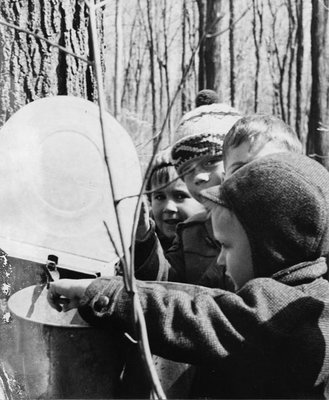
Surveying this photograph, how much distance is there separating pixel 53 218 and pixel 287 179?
614mm

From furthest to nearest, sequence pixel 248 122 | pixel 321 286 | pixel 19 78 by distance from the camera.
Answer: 1. pixel 248 122
2. pixel 19 78
3. pixel 321 286

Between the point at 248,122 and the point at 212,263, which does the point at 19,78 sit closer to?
the point at 248,122

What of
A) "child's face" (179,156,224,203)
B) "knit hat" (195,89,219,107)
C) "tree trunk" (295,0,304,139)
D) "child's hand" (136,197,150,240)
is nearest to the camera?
"child's hand" (136,197,150,240)

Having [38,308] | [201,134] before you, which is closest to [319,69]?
[201,134]

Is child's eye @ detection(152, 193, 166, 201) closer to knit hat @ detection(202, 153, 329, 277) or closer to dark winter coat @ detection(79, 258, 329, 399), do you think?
knit hat @ detection(202, 153, 329, 277)

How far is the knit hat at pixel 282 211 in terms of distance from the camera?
1.62 meters

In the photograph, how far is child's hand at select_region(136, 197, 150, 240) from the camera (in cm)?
202

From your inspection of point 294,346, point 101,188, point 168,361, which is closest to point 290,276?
point 294,346

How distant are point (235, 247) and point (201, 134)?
1.34 m

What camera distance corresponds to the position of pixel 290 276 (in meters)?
1.60

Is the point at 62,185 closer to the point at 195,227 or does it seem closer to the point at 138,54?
the point at 195,227

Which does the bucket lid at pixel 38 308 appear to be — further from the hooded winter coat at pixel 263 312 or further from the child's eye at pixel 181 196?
the child's eye at pixel 181 196

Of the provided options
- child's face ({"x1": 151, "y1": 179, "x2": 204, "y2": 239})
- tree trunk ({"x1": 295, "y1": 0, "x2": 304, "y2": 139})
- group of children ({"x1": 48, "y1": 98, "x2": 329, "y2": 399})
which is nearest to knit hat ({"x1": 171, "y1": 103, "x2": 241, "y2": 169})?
child's face ({"x1": 151, "y1": 179, "x2": 204, "y2": 239})

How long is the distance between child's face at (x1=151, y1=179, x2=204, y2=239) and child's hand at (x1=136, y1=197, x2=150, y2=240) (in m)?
1.09
